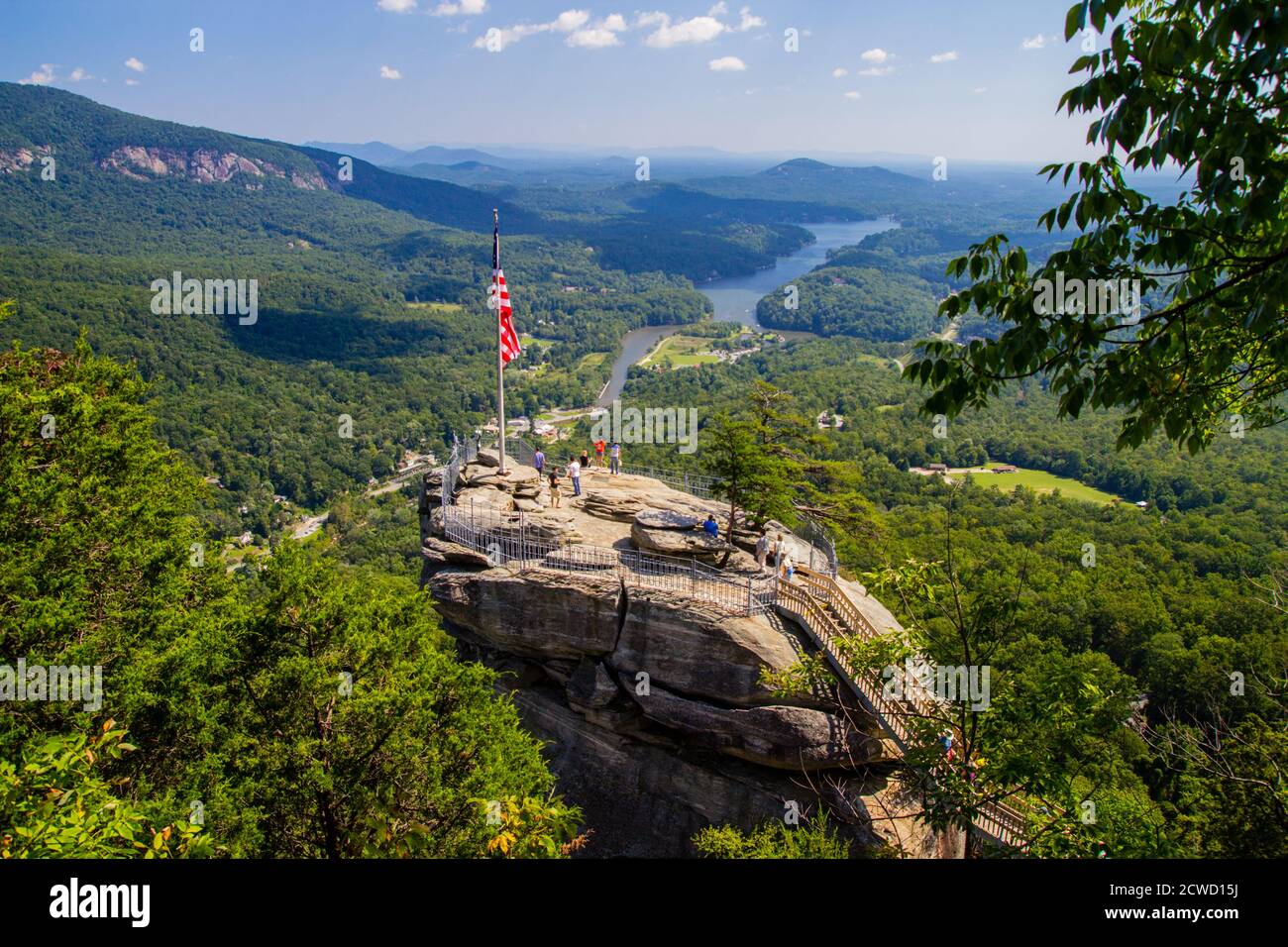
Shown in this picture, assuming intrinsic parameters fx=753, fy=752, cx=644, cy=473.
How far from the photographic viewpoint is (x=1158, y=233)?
3.98 meters

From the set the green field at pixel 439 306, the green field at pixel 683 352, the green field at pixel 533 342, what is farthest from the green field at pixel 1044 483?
the green field at pixel 439 306

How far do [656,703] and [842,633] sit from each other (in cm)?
462

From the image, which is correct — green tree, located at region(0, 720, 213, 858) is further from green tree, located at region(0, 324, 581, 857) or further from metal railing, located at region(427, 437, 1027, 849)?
metal railing, located at region(427, 437, 1027, 849)

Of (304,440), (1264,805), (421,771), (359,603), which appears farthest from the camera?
(304,440)

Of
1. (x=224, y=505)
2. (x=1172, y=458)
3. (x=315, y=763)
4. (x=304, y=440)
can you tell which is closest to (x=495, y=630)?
(x=315, y=763)

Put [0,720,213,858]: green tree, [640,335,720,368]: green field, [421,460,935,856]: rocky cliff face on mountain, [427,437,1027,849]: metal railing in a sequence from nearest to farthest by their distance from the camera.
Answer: [0,720,213,858]: green tree → [427,437,1027,849]: metal railing → [421,460,935,856]: rocky cliff face on mountain → [640,335,720,368]: green field

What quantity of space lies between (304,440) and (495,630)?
81257 millimetres

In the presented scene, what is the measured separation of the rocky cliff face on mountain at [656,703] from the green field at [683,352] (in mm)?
99798

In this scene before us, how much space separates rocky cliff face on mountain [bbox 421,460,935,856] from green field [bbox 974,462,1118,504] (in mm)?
56866

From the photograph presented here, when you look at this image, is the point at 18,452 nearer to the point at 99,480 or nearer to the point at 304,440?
the point at 99,480

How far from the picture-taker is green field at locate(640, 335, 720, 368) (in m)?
122

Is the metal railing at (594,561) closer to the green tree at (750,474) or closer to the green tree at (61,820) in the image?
the green tree at (750,474)

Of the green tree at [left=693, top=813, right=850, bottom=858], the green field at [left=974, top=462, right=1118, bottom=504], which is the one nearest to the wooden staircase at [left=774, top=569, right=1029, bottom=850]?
the green tree at [left=693, top=813, right=850, bottom=858]

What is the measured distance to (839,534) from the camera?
2114 cm
